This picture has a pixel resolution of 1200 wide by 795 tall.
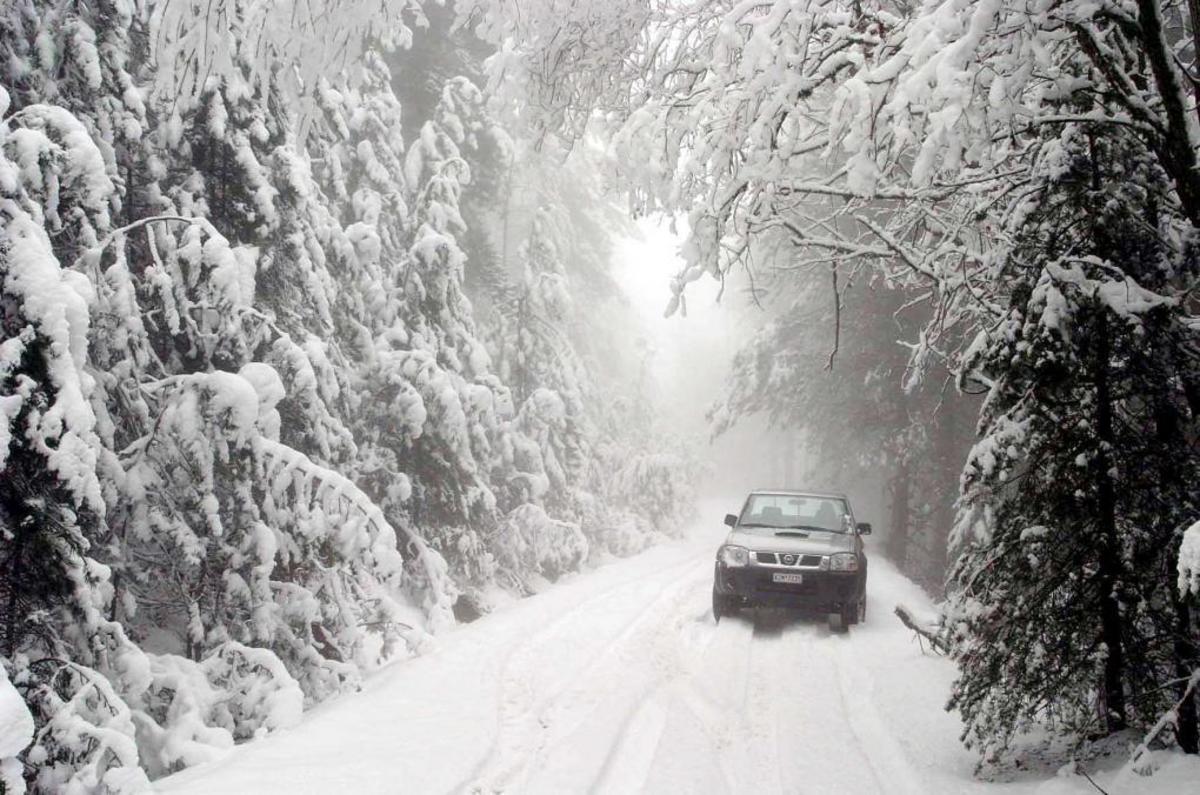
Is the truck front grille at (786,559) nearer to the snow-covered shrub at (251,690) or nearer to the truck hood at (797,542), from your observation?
the truck hood at (797,542)

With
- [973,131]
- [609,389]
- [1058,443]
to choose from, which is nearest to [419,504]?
[1058,443]

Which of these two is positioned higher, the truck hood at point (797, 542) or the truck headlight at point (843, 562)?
the truck hood at point (797, 542)

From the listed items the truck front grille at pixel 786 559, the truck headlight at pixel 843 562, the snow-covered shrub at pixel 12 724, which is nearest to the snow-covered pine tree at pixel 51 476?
the snow-covered shrub at pixel 12 724

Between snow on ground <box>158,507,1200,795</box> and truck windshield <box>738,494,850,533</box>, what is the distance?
1.95 meters

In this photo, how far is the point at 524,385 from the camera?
1752 cm

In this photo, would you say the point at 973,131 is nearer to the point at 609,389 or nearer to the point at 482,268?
the point at 482,268

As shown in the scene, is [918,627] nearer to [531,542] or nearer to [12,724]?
[12,724]

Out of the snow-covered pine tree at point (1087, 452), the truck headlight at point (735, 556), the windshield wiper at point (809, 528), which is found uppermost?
the snow-covered pine tree at point (1087, 452)

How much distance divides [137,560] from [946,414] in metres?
14.4

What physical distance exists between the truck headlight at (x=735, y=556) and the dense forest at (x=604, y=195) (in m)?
3.58

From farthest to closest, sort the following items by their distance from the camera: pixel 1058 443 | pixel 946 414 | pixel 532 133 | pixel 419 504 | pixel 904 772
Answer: pixel 946 414
pixel 419 504
pixel 532 133
pixel 904 772
pixel 1058 443

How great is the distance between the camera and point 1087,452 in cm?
496

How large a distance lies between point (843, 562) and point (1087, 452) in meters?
5.94

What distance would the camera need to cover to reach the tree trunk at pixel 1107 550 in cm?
488
